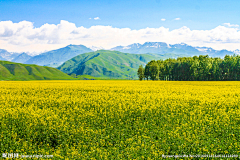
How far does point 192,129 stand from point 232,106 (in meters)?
8.16

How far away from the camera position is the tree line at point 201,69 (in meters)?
110

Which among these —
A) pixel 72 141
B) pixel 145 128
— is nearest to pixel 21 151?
pixel 72 141

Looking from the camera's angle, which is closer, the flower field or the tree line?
the flower field

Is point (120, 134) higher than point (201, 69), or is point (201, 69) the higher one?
point (201, 69)

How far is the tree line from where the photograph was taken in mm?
110250

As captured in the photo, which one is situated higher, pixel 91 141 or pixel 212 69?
pixel 212 69

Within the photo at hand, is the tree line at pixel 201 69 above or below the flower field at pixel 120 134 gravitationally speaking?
above

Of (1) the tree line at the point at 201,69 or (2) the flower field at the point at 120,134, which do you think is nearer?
(2) the flower field at the point at 120,134

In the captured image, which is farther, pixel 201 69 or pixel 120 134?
pixel 201 69

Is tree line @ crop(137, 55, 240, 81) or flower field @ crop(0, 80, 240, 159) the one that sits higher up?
tree line @ crop(137, 55, 240, 81)

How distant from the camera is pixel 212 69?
11106 centimetres

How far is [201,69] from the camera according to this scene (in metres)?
111

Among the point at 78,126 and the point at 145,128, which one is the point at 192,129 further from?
the point at 78,126

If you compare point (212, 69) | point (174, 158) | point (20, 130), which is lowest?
point (174, 158)
